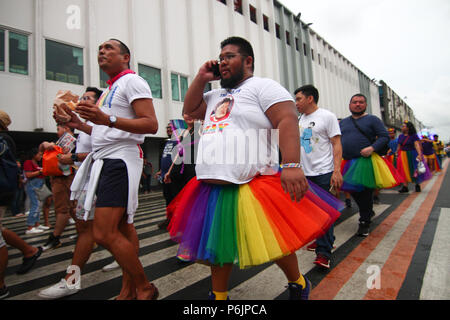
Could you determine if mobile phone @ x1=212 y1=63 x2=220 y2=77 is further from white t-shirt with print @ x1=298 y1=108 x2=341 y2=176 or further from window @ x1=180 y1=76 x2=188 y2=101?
window @ x1=180 y1=76 x2=188 y2=101

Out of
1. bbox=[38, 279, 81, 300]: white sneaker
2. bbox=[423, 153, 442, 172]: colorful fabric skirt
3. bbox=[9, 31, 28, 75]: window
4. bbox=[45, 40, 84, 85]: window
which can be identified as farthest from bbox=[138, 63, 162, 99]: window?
bbox=[423, 153, 442, 172]: colorful fabric skirt

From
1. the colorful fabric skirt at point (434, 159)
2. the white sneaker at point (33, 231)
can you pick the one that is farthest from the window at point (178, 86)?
the colorful fabric skirt at point (434, 159)

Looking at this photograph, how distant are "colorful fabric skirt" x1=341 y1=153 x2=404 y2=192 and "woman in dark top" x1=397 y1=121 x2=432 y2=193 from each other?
4.68 m

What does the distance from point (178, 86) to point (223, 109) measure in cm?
1368

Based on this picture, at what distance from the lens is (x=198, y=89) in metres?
1.93

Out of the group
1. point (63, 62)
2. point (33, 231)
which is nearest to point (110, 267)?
point (33, 231)

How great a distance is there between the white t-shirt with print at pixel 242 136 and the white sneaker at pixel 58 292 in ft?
5.92

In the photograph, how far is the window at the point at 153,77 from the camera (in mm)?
Answer: 13008

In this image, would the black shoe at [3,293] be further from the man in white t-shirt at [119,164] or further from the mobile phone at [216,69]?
the mobile phone at [216,69]

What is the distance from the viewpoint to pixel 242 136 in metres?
1.66

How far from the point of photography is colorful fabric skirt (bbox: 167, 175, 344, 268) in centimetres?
147
